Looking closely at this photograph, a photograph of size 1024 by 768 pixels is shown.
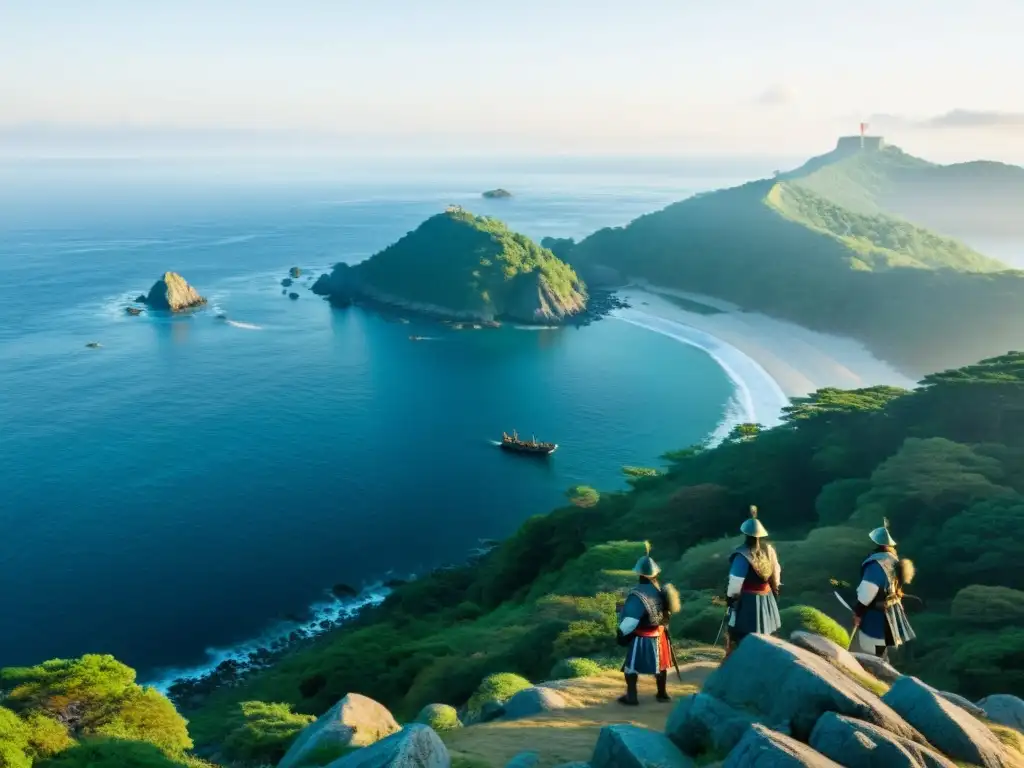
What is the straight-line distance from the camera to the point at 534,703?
52.2 ft

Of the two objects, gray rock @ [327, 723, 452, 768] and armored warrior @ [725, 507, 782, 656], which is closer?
gray rock @ [327, 723, 452, 768]

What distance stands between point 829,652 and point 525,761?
685cm

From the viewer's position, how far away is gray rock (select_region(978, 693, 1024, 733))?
14.1m

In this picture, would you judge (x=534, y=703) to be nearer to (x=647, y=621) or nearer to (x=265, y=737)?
(x=647, y=621)

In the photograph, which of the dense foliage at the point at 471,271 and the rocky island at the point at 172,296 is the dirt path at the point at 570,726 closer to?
the dense foliage at the point at 471,271

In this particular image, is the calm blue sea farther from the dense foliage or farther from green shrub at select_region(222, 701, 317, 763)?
green shrub at select_region(222, 701, 317, 763)

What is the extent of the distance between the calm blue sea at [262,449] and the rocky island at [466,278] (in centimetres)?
960

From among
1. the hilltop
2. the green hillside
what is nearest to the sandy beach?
the hilltop

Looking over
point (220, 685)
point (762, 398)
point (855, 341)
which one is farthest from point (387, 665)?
point (855, 341)

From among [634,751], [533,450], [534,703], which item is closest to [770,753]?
[634,751]

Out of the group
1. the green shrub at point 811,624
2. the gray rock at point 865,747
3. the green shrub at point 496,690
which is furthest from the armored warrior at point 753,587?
the green shrub at point 496,690

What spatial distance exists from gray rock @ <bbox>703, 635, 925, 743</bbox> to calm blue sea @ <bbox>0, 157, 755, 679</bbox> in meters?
42.6

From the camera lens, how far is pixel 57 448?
72688mm

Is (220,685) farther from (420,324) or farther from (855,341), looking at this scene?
(855,341)
